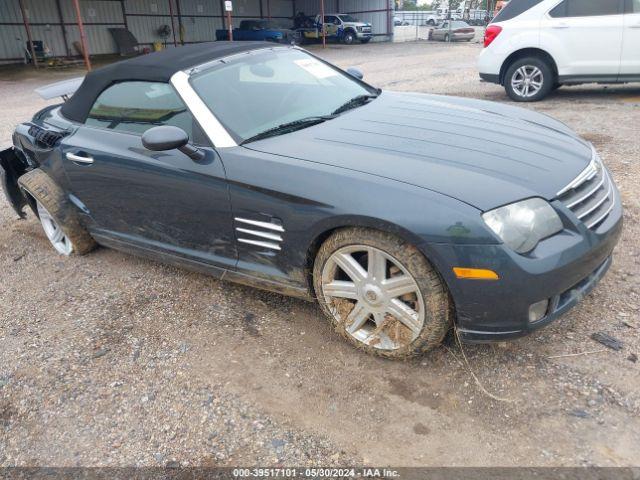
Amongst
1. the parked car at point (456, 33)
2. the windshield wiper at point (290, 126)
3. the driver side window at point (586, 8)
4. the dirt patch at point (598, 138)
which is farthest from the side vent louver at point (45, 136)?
the parked car at point (456, 33)

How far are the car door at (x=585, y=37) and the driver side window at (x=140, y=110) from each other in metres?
6.60

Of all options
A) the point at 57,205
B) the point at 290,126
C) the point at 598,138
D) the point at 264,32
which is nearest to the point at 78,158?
the point at 57,205

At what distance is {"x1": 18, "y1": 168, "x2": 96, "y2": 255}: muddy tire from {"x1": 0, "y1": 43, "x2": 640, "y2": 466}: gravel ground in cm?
47

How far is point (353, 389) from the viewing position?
8.17 ft

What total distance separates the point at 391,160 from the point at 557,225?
82 centimetres

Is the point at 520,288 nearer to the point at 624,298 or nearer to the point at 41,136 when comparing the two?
the point at 624,298

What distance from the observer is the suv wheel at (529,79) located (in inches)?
313

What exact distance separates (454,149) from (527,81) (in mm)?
6436

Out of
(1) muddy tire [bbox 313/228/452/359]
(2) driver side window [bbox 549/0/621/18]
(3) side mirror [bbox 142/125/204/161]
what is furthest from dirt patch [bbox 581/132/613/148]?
(3) side mirror [bbox 142/125/204/161]

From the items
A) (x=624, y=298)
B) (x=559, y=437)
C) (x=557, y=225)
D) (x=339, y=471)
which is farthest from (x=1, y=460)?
(x=624, y=298)

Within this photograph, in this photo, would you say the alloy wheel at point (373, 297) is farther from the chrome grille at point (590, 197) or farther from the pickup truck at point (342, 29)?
the pickup truck at point (342, 29)

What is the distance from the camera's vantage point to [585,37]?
24.6 ft

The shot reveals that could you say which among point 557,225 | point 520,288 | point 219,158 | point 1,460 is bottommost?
point 1,460

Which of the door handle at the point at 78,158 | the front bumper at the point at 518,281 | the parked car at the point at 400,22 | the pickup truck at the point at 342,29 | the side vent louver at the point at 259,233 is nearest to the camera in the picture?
the front bumper at the point at 518,281
